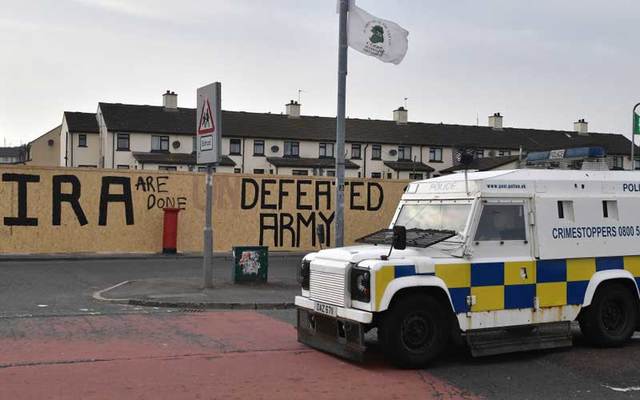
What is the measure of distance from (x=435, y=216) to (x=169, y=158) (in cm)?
5280

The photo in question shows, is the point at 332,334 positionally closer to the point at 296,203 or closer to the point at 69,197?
the point at 69,197

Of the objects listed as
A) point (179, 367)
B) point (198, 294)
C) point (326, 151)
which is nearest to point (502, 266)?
point (179, 367)

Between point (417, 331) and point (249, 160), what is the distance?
186 ft

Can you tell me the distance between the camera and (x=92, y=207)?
21.9 meters

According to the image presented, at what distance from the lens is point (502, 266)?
8500 millimetres

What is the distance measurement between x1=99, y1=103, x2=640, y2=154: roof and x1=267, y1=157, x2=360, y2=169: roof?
80.4 inches

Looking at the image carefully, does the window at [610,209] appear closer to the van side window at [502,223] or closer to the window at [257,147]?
the van side window at [502,223]

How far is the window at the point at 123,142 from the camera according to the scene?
5988cm

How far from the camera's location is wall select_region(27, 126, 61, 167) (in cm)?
7288

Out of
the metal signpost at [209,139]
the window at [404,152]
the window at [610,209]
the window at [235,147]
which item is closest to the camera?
the window at [610,209]

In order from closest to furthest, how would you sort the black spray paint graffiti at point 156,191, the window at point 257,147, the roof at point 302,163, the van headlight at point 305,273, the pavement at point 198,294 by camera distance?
1. the van headlight at point 305,273
2. the pavement at point 198,294
3. the black spray paint graffiti at point 156,191
4. the roof at point 302,163
5. the window at point 257,147

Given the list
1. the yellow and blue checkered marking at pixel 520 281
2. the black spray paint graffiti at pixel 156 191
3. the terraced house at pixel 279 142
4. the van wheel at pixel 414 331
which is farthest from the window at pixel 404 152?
the van wheel at pixel 414 331

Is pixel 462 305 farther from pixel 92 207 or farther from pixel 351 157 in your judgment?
pixel 351 157

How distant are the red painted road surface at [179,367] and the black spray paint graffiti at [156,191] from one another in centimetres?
1231
